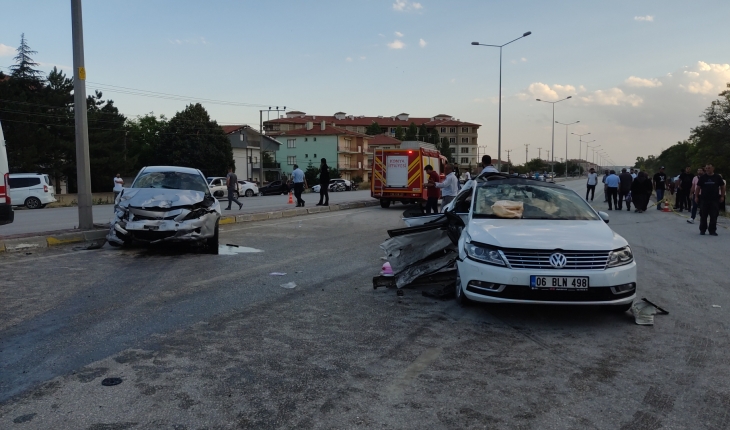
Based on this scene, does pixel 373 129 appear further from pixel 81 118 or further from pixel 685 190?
pixel 81 118

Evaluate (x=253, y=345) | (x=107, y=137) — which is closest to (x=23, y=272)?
(x=253, y=345)

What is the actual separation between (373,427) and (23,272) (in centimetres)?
714

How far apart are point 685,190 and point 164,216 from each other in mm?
20618

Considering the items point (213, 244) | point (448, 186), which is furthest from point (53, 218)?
point (448, 186)

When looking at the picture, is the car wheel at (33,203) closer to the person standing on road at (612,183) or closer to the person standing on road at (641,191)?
the person standing on road at (612,183)

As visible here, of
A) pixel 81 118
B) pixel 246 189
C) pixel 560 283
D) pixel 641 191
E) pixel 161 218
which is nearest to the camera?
pixel 560 283

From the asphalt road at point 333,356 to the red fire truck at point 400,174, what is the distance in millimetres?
16580

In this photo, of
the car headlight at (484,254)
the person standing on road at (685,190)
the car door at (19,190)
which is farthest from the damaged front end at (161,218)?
the car door at (19,190)

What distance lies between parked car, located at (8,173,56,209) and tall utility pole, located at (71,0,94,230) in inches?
803

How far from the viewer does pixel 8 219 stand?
9633 mm

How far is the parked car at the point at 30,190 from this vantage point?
97.6 ft

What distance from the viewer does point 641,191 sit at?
75.2 ft

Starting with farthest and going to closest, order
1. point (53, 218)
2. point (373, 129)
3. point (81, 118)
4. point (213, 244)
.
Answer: point (373, 129), point (53, 218), point (81, 118), point (213, 244)

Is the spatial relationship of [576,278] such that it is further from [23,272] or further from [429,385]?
[23,272]
